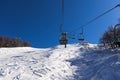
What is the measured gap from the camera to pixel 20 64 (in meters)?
18.2

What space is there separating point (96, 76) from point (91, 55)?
258 inches

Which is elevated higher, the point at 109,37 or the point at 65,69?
the point at 109,37

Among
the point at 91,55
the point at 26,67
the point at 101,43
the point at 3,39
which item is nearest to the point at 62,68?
the point at 26,67

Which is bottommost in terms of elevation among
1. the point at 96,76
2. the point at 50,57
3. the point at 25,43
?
the point at 96,76

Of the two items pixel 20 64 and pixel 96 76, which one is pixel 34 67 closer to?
pixel 20 64

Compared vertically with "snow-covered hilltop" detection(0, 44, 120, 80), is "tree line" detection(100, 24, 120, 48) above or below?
above

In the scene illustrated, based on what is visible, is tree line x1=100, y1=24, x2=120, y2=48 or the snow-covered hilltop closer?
the snow-covered hilltop

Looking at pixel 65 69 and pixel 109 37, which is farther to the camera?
pixel 109 37

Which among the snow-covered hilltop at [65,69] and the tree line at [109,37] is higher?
the tree line at [109,37]

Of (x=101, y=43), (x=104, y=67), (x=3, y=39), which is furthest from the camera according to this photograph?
(x=3, y=39)

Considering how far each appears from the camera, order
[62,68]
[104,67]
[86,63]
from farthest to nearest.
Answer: [86,63], [62,68], [104,67]

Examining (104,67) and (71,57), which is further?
(71,57)

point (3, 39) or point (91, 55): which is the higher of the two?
point (3, 39)

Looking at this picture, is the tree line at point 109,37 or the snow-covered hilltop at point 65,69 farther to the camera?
the tree line at point 109,37
